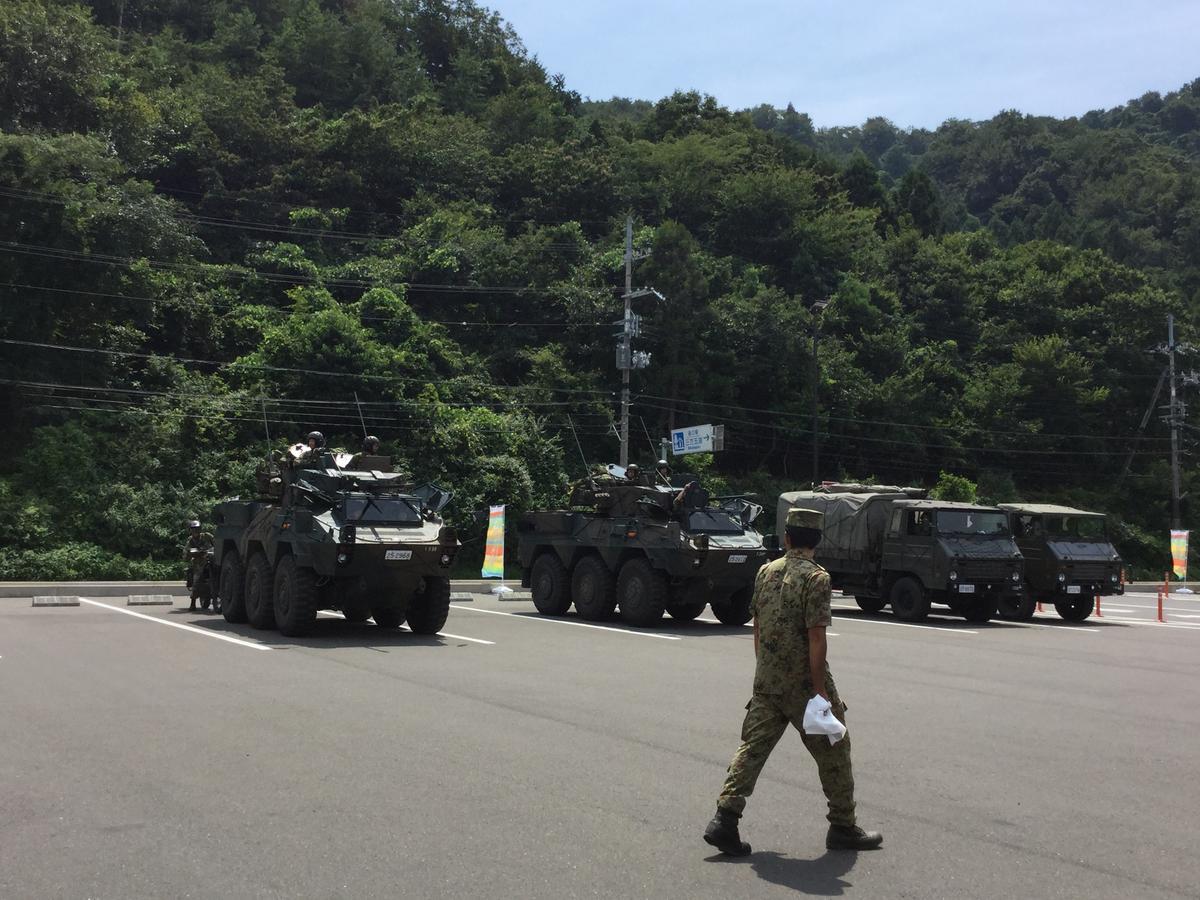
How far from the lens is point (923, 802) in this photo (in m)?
7.29

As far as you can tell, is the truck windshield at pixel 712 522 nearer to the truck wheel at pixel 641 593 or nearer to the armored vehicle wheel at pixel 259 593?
the truck wheel at pixel 641 593

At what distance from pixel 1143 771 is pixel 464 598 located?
18.7 meters

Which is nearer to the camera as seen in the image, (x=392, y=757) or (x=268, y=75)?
(x=392, y=757)

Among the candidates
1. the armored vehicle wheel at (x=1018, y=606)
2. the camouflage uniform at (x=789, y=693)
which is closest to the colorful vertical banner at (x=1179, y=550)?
the armored vehicle wheel at (x=1018, y=606)

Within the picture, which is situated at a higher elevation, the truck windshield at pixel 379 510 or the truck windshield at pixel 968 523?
the truck windshield at pixel 379 510

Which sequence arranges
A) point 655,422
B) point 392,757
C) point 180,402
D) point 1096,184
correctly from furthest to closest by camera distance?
point 1096,184 → point 655,422 → point 180,402 → point 392,757

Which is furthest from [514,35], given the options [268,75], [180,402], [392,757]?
[392,757]

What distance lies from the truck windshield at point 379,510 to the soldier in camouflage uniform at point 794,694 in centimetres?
1080

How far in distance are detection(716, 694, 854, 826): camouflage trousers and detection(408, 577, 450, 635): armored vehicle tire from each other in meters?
10.9

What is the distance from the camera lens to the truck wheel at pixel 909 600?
21.4 m

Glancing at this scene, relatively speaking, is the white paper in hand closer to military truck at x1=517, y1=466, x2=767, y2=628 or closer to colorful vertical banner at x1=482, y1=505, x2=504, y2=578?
military truck at x1=517, y1=466, x2=767, y2=628

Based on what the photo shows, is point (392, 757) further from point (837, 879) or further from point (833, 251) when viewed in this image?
point (833, 251)

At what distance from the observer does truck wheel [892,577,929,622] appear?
70.3ft

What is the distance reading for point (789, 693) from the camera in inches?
243
